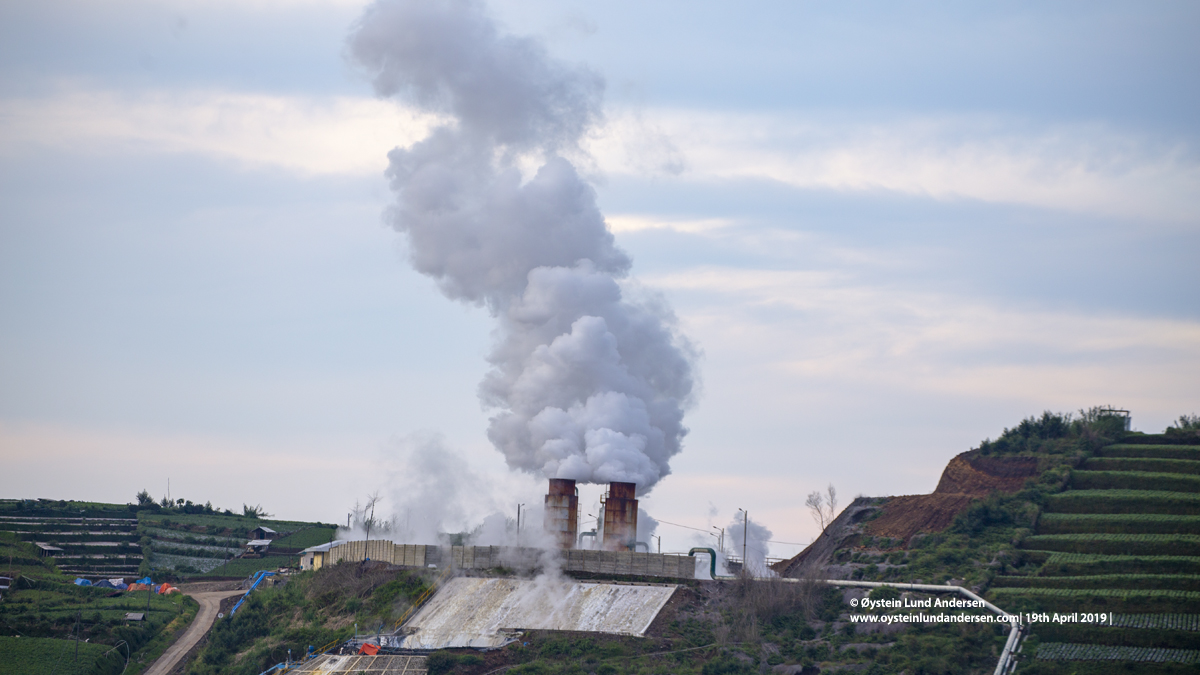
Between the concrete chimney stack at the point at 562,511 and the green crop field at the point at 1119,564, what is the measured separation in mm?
29568

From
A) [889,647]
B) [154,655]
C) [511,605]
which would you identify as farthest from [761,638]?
[154,655]

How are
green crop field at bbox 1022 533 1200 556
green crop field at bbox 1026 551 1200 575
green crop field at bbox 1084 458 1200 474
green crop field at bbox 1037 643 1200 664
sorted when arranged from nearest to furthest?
green crop field at bbox 1037 643 1200 664, green crop field at bbox 1026 551 1200 575, green crop field at bbox 1022 533 1200 556, green crop field at bbox 1084 458 1200 474

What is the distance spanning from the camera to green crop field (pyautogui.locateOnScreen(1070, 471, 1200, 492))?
89.2 metres

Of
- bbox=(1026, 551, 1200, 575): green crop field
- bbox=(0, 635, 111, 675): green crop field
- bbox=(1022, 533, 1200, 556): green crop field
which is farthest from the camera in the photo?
bbox=(0, 635, 111, 675): green crop field

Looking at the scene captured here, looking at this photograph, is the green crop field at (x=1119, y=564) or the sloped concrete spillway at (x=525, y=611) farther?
the green crop field at (x=1119, y=564)

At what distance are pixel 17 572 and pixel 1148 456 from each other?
106 meters

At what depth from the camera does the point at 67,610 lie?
102 meters

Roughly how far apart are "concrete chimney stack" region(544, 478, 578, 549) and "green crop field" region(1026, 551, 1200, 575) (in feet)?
97.0

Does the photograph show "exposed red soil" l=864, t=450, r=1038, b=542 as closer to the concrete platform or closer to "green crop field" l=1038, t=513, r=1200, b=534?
"green crop field" l=1038, t=513, r=1200, b=534

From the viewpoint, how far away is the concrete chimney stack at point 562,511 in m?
85.9

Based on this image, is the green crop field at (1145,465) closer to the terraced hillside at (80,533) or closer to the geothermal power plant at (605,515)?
the geothermal power plant at (605,515)

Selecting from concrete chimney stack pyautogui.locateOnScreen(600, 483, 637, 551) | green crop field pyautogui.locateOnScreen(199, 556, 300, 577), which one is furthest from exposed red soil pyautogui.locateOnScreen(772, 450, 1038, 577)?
green crop field pyautogui.locateOnScreen(199, 556, 300, 577)

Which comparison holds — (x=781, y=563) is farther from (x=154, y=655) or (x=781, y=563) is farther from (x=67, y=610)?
(x=67, y=610)

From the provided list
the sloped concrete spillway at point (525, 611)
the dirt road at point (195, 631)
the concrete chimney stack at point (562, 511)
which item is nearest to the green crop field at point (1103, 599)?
the sloped concrete spillway at point (525, 611)
